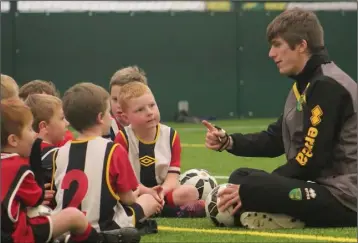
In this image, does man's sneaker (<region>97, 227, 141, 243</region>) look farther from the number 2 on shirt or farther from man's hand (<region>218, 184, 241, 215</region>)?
man's hand (<region>218, 184, 241, 215</region>)

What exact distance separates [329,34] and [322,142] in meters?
17.6

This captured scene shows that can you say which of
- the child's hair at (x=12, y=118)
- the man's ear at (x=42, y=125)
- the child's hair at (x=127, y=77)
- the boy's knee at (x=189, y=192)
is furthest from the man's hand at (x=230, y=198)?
the child's hair at (x=127, y=77)

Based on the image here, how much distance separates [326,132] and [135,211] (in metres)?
1.34

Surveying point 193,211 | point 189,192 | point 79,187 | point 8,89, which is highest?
point 8,89

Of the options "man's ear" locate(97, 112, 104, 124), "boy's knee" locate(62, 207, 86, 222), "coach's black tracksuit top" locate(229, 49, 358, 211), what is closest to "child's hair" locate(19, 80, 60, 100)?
"man's ear" locate(97, 112, 104, 124)

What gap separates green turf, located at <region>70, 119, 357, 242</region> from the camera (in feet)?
19.5

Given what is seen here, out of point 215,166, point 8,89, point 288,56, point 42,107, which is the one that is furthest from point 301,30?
point 215,166

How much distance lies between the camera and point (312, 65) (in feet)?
21.6

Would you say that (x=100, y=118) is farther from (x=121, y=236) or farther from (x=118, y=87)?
(x=118, y=87)

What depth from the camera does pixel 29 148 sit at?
5.32 m

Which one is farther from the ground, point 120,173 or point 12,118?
point 12,118

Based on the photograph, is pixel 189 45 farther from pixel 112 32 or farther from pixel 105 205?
pixel 105 205

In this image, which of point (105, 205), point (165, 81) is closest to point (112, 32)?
point (165, 81)

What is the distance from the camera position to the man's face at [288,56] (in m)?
6.63
